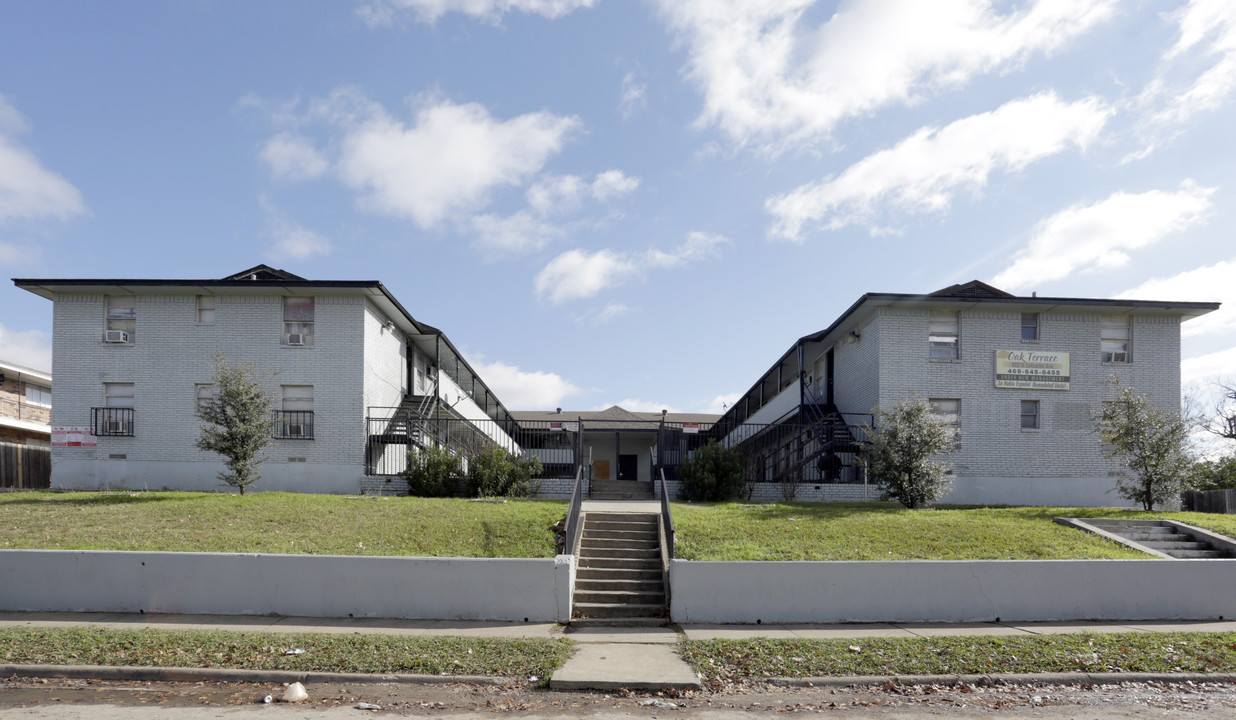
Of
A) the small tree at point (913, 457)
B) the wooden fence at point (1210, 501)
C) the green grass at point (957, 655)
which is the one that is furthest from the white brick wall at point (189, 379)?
the wooden fence at point (1210, 501)

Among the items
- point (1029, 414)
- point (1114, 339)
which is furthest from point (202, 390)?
point (1114, 339)

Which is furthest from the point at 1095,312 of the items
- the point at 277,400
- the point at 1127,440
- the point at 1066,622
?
the point at 277,400

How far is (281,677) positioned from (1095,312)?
2245 cm

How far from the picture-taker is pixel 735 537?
1312 cm

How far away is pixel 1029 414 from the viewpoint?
21.0 meters

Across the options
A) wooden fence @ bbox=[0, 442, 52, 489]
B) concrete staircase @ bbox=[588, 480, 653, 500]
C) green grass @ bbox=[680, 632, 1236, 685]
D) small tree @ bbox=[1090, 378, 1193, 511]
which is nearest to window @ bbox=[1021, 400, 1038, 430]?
small tree @ bbox=[1090, 378, 1193, 511]

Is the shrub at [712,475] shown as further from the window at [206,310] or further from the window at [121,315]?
the window at [121,315]

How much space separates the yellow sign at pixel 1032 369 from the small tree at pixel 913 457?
497 centimetres

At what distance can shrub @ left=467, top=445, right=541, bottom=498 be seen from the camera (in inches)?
704

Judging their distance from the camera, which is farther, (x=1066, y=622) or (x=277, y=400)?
(x=277, y=400)

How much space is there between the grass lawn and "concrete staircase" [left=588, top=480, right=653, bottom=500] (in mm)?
4029

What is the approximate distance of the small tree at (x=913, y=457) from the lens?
16.8 meters

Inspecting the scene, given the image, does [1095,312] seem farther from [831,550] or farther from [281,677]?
[281,677]

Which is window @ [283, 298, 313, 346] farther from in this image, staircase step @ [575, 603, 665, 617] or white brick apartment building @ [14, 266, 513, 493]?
staircase step @ [575, 603, 665, 617]
